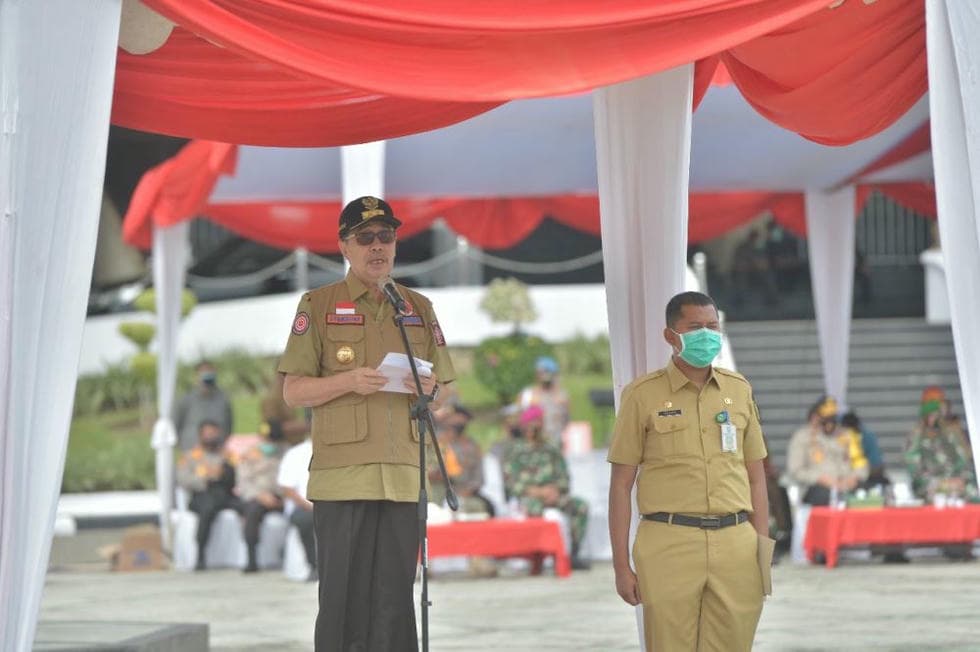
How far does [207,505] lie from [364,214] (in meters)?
8.80

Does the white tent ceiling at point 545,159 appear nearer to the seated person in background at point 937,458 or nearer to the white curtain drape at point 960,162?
the seated person in background at point 937,458

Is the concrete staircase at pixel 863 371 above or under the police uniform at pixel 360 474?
above

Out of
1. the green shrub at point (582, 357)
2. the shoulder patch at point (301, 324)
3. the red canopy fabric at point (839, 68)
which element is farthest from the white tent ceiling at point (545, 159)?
the green shrub at point (582, 357)

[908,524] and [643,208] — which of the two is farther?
[908,524]

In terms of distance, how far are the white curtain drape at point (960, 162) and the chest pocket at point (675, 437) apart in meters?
0.80

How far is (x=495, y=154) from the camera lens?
1268 cm

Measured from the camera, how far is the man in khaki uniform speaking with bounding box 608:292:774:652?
5039mm

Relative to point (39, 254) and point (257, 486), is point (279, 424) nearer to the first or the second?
point (257, 486)

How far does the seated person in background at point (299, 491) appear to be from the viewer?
38.6ft

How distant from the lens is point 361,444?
514 centimetres

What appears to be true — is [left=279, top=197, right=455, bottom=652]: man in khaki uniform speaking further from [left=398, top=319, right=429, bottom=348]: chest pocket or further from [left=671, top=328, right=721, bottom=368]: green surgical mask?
[left=671, top=328, right=721, bottom=368]: green surgical mask

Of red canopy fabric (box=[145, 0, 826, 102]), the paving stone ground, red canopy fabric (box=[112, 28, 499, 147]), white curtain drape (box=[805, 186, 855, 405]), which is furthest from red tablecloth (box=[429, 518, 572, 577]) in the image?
red canopy fabric (box=[145, 0, 826, 102])

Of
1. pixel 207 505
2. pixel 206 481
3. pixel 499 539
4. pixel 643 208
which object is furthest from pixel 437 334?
pixel 206 481

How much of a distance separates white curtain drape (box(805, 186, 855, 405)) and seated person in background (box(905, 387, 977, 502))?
1665 mm
